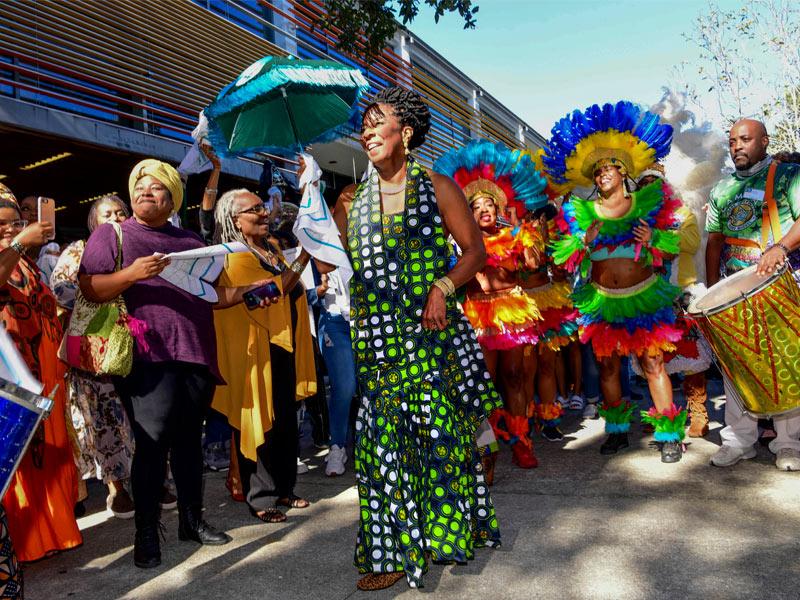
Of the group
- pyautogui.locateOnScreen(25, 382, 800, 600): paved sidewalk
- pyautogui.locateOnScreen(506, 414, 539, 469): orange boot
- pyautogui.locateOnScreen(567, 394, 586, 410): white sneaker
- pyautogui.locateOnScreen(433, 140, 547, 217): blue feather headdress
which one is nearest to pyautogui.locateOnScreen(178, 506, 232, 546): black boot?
pyautogui.locateOnScreen(25, 382, 800, 600): paved sidewalk

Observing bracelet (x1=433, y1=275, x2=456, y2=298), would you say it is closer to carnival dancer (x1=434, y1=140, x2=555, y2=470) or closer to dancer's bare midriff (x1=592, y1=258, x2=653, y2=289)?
carnival dancer (x1=434, y1=140, x2=555, y2=470)

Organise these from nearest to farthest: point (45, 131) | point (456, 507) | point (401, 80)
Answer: point (456, 507) → point (45, 131) → point (401, 80)

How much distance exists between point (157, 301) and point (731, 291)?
3.17 m

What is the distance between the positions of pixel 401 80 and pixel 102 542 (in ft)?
52.3

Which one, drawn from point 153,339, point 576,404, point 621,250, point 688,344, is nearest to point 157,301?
point 153,339

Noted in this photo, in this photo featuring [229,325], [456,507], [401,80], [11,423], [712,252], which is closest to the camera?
[11,423]

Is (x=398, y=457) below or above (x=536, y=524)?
above

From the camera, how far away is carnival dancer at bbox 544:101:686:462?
186 inches

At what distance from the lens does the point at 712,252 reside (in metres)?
4.82

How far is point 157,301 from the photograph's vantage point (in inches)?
137

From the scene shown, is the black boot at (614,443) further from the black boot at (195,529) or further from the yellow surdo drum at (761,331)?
the black boot at (195,529)

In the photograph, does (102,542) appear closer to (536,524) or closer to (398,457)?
(398,457)

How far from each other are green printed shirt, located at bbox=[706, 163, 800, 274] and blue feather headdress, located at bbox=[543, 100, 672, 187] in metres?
0.54

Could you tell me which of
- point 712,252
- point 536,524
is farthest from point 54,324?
point 712,252
